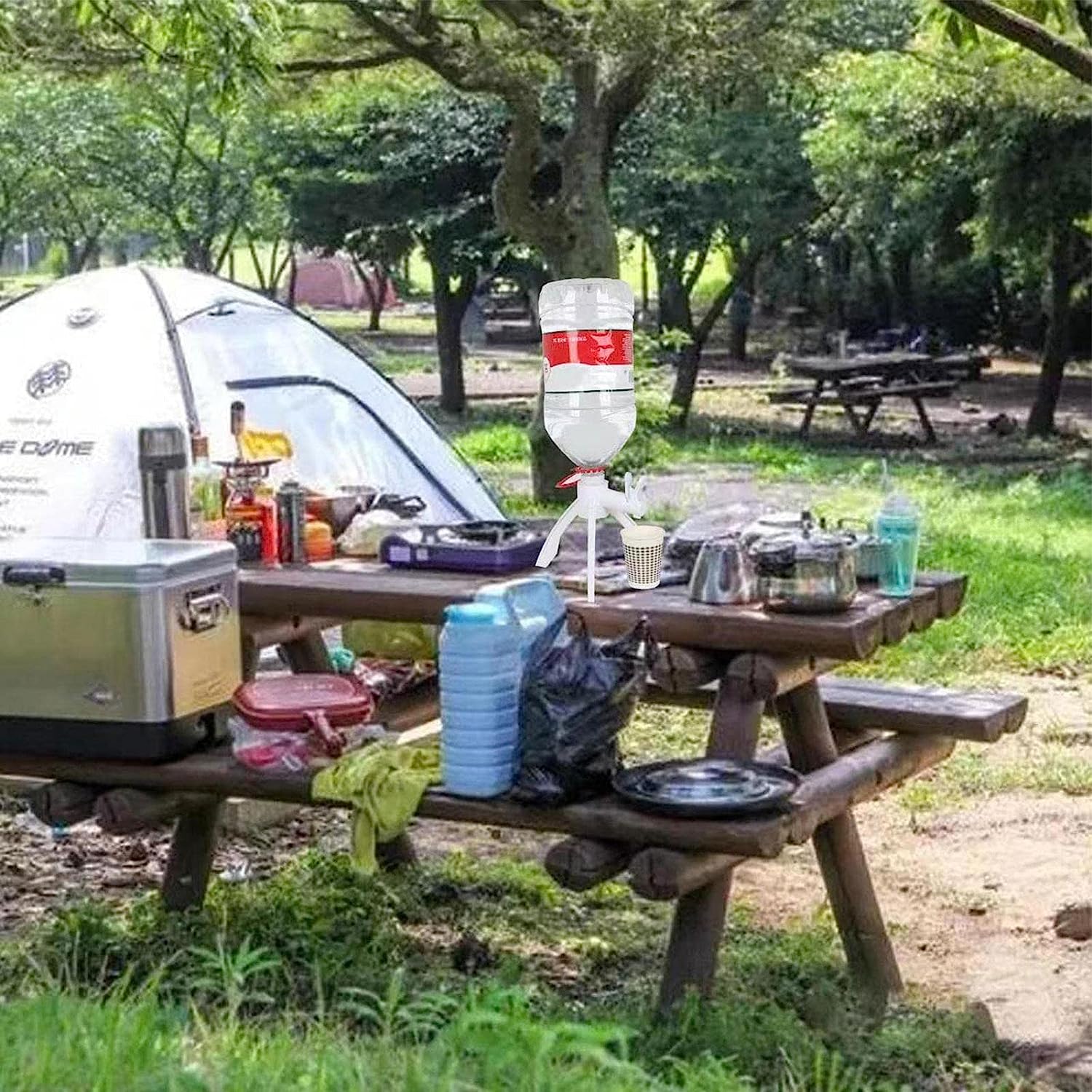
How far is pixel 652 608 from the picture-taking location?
191 inches

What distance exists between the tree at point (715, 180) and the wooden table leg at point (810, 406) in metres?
1.53

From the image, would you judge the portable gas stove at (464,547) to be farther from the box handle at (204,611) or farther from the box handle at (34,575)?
the box handle at (34,575)

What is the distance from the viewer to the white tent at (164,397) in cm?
766

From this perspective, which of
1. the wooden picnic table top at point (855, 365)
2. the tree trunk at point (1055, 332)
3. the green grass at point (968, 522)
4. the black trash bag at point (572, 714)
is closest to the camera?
the black trash bag at point (572, 714)

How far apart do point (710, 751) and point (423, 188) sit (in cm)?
1844

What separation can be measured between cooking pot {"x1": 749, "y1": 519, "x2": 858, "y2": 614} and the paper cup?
0.36m

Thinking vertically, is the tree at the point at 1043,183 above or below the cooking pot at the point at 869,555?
above

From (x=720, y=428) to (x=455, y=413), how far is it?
10.5 ft

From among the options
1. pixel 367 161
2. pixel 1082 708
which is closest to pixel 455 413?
pixel 367 161

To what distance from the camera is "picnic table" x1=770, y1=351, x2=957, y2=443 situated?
20828 millimetres

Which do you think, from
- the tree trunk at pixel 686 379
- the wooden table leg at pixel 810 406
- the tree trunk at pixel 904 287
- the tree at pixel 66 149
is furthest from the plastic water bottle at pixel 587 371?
the tree trunk at pixel 904 287

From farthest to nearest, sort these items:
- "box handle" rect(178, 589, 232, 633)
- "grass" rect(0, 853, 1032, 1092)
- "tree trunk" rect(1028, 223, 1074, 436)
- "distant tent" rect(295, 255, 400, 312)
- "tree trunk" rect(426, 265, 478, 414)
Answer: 1. "distant tent" rect(295, 255, 400, 312)
2. "tree trunk" rect(426, 265, 478, 414)
3. "tree trunk" rect(1028, 223, 1074, 436)
4. "box handle" rect(178, 589, 232, 633)
5. "grass" rect(0, 853, 1032, 1092)

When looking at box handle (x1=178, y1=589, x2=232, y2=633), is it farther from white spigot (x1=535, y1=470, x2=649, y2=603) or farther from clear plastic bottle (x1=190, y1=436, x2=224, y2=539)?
white spigot (x1=535, y1=470, x2=649, y2=603)

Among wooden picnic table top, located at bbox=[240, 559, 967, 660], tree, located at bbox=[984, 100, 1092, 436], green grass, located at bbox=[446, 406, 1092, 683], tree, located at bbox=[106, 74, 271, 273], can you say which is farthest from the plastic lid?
tree, located at bbox=[106, 74, 271, 273]
